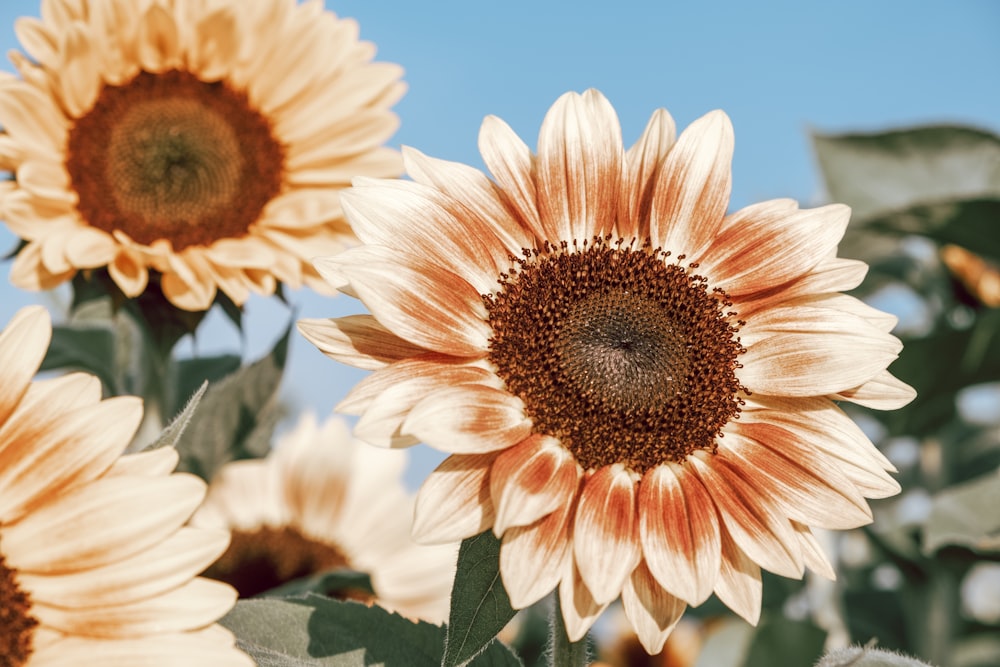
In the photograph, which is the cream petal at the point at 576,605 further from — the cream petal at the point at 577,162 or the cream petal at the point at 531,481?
the cream petal at the point at 577,162

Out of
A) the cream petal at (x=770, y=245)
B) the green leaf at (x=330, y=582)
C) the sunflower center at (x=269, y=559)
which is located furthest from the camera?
the sunflower center at (x=269, y=559)

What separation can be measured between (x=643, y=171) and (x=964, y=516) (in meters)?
0.96

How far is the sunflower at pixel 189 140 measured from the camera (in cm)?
195

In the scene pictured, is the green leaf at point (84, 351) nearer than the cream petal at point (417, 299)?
No

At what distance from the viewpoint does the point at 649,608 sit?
1.23 m

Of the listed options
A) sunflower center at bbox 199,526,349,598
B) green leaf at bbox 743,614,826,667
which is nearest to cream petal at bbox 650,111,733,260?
green leaf at bbox 743,614,826,667

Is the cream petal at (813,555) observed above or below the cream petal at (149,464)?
below

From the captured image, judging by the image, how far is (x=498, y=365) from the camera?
4.50 ft

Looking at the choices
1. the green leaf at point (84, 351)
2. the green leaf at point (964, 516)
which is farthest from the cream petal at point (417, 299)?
the green leaf at point (84, 351)

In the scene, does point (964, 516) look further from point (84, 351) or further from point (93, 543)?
point (84, 351)

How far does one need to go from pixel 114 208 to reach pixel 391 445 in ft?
3.74

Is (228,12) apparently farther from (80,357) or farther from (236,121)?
(80,357)

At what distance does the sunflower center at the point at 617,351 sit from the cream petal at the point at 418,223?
7cm

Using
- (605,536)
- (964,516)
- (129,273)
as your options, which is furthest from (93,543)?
(964,516)
